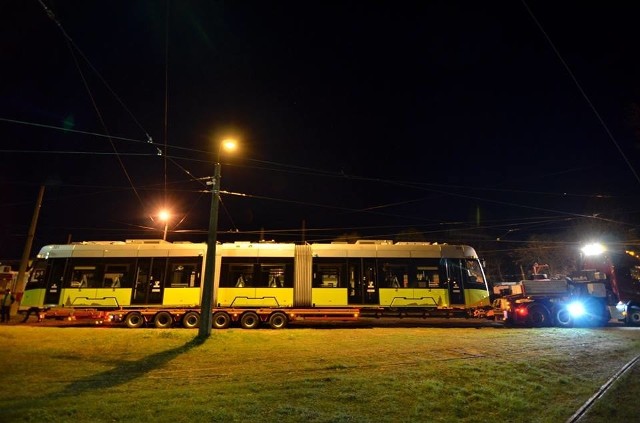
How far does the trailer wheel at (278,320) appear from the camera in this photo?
1886cm

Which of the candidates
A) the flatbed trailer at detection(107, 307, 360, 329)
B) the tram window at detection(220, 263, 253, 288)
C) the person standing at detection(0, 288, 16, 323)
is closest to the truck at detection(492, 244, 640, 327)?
the flatbed trailer at detection(107, 307, 360, 329)

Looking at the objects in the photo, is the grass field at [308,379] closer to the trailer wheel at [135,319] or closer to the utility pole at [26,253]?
the trailer wheel at [135,319]

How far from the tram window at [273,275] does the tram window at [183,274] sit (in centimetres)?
292

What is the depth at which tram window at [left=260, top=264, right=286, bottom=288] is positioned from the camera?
19359 mm

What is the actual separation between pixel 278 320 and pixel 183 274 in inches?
189

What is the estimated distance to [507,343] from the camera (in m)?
12.9

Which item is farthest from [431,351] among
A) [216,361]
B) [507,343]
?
[216,361]

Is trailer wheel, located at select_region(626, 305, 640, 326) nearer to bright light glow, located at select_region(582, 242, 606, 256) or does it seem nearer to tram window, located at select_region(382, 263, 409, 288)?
bright light glow, located at select_region(582, 242, 606, 256)

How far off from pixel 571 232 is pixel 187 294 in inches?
1527

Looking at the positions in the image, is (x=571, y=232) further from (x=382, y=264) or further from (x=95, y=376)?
(x=95, y=376)

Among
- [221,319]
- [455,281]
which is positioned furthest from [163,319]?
[455,281]

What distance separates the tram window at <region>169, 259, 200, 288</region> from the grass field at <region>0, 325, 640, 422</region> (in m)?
5.73

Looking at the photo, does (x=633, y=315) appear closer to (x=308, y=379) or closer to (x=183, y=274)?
(x=308, y=379)

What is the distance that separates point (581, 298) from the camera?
20.7m
